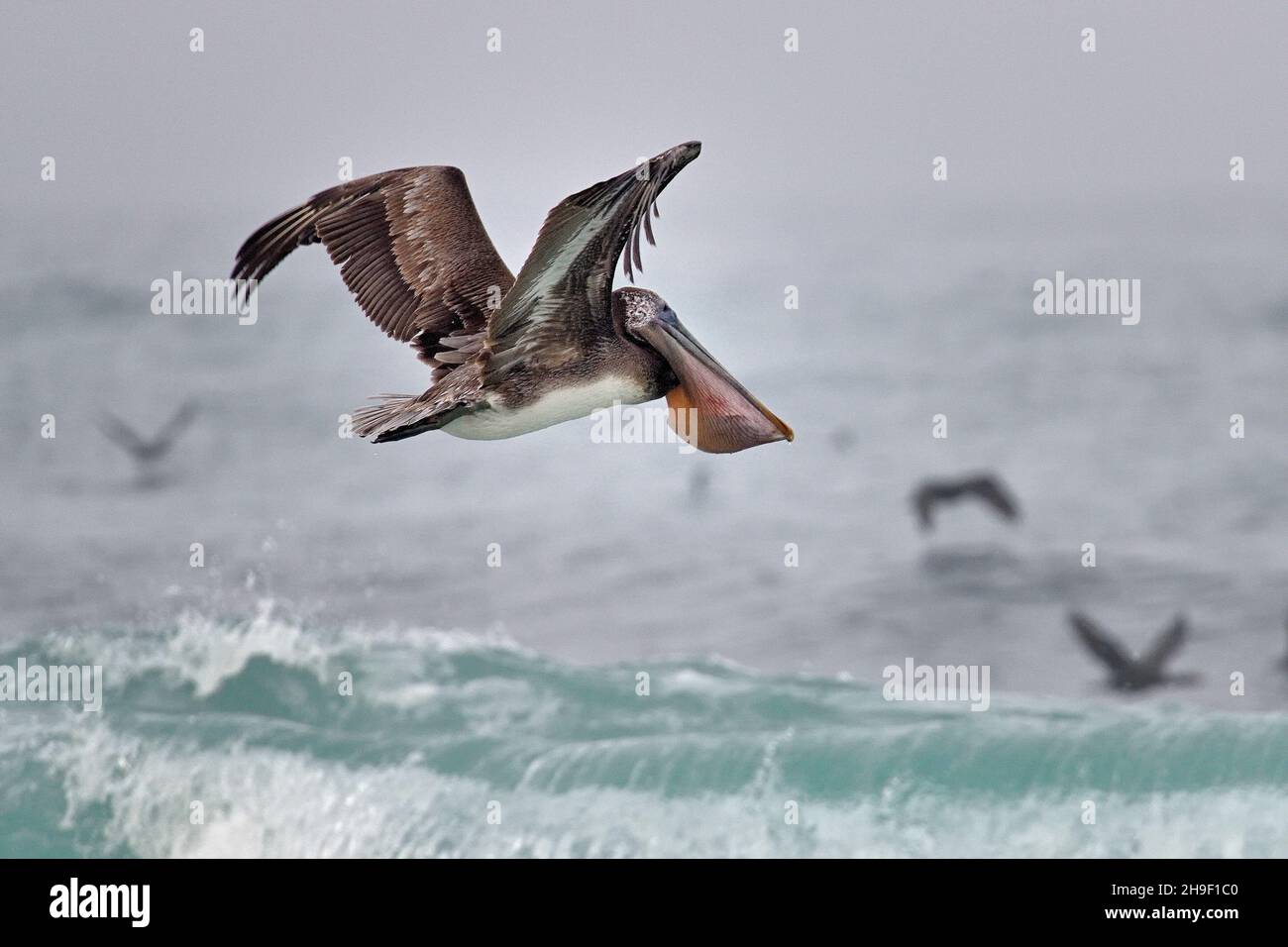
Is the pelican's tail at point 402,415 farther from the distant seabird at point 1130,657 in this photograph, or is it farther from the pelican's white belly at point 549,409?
the distant seabird at point 1130,657

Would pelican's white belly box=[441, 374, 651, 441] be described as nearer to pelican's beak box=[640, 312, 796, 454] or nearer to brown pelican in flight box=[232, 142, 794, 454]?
brown pelican in flight box=[232, 142, 794, 454]

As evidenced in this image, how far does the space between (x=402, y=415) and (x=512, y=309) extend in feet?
2.00

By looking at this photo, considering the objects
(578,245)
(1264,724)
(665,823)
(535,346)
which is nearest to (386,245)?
(535,346)

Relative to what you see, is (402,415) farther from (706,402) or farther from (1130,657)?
(1130,657)

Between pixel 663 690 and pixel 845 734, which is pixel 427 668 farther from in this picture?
pixel 845 734

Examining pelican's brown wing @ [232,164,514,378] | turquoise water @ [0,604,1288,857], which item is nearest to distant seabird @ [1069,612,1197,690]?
turquoise water @ [0,604,1288,857]

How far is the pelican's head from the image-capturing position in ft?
19.7

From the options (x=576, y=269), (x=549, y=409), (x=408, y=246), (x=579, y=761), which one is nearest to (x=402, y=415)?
(x=549, y=409)

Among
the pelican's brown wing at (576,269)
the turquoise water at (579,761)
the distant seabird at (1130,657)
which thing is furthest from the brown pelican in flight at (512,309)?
the distant seabird at (1130,657)

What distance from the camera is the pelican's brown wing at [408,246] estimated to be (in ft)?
23.3

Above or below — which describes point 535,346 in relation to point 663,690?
above

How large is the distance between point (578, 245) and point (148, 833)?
11515mm

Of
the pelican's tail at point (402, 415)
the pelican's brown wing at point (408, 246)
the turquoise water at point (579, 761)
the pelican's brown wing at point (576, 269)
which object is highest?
the pelican's brown wing at point (408, 246)

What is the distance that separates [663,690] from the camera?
61.9 feet
